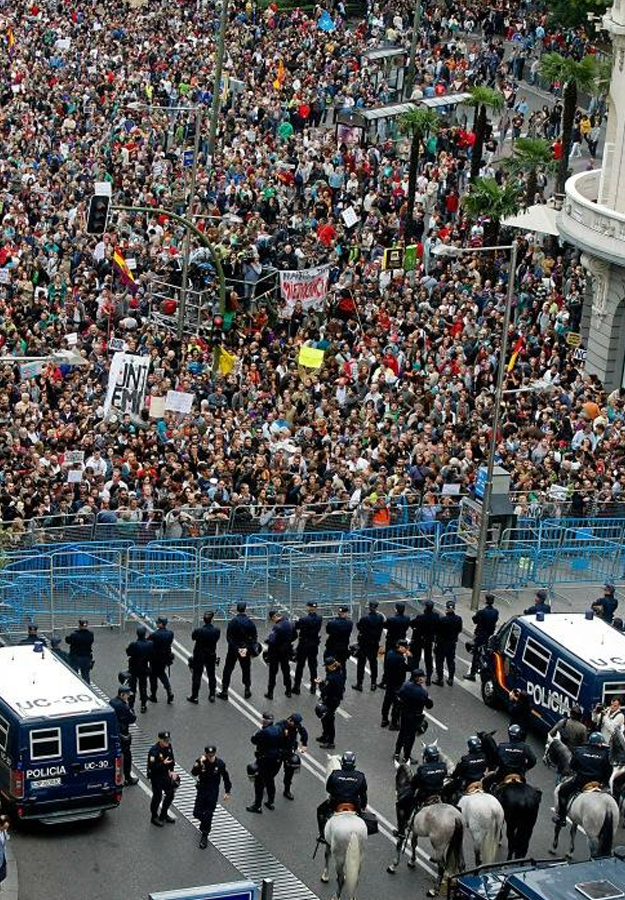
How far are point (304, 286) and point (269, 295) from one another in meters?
1.54

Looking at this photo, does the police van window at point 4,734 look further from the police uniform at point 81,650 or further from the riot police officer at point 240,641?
the riot police officer at point 240,641

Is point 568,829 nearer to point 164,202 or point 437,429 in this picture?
point 437,429

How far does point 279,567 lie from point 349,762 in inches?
373

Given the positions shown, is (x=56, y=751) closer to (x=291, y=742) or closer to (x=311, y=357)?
(x=291, y=742)

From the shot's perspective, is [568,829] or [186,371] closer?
[568,829]

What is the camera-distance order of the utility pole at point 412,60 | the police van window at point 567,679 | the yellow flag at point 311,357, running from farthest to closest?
the utility pole at point 412,60, the yellow flag at point 311,357, the police van window at point 567,679

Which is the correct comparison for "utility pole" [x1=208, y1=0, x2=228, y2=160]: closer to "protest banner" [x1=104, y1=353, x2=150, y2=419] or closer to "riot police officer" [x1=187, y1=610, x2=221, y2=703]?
"protest banner" [x1=104, y1=353, x2=150, y2=419]

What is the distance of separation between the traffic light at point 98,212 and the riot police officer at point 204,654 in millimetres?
15962

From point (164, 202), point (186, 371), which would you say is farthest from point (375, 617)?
point (164, 202)

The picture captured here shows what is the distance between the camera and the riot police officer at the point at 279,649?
1503 inches

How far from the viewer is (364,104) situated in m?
74.8

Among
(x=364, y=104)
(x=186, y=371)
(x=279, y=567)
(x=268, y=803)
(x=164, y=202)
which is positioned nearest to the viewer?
(x=268, y=803)

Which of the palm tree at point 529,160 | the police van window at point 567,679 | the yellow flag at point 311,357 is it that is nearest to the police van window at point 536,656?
the police van window at point 567,679

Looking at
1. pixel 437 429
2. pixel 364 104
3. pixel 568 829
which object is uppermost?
pixel 364 104
